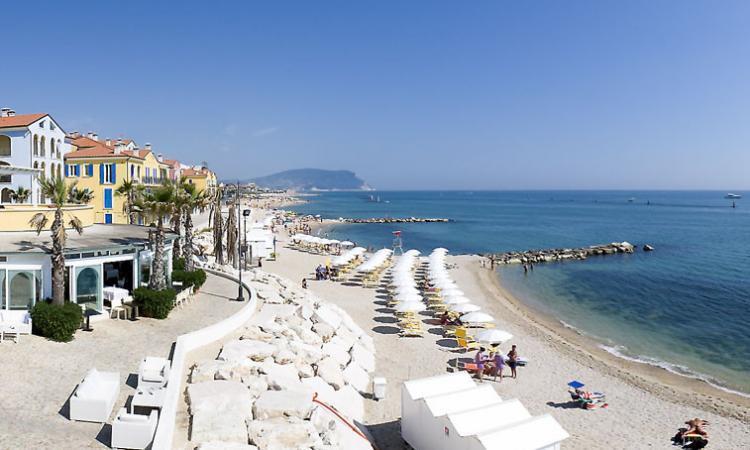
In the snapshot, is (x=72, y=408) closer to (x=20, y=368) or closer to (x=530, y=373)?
(x=20, y=368)

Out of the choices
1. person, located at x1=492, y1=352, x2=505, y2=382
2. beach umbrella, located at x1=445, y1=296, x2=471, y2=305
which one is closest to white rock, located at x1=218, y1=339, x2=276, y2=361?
person, located at x1=492, y1=352, x2=505, y2=382

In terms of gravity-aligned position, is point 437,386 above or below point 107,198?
below

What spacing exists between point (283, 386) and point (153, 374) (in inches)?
110

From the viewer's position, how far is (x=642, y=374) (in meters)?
20.0

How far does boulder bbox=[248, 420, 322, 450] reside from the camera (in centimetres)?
956

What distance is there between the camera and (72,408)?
9781 millimetres

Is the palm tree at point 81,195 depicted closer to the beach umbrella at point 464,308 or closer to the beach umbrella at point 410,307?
the beach umbrella at point 410,307

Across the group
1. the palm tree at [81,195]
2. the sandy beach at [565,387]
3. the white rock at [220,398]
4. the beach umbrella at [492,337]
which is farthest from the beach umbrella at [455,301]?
the palm tree at [81,195]

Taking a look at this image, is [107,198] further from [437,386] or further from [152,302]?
[437,386]

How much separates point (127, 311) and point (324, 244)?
32854mm

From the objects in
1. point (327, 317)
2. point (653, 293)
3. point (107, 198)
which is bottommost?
point (653, 293)

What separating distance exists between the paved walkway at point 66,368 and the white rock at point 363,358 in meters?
4.60

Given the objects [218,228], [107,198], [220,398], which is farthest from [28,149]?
[220,398]

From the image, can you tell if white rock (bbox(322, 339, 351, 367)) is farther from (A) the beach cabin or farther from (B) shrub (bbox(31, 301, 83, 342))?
Result: (B) shrub (bbox(31, 301, 83, 342))
